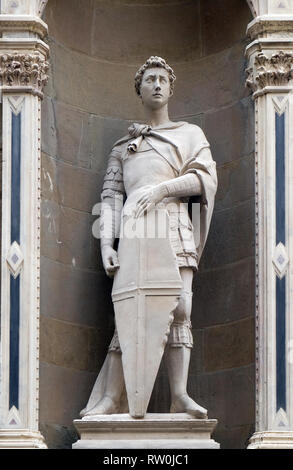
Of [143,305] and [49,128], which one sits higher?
[49,128]

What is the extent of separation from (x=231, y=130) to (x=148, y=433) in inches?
122

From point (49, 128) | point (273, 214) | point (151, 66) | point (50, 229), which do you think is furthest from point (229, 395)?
point (151, 66)

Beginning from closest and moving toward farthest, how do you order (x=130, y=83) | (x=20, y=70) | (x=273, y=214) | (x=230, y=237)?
1. (x=273, y=214)
2. (x=20, y=70)
3. (x=230, y=237)
4. (x=130, y=83)

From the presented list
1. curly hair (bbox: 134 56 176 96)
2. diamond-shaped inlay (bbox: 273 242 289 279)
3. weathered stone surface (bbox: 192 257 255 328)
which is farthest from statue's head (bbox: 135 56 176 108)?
diamond-shaped inlay (bbox: 273 242 289 279)

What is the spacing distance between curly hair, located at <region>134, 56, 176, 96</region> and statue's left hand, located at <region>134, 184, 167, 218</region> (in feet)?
3.63

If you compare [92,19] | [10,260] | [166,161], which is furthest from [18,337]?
[92,19]

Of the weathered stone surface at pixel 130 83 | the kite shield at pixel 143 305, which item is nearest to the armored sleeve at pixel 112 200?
the kite shield at pixel 143 305

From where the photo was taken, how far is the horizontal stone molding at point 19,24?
1942cm

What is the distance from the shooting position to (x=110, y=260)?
1923 cm

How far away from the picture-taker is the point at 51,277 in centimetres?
1956

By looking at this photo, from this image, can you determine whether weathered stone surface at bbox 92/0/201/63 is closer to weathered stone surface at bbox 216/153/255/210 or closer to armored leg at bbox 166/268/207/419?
weathered stone surface at bbox 216/153/255/210

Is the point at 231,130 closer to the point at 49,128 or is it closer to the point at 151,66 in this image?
the point at 151,66

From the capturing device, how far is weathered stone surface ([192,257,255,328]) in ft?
64.3
